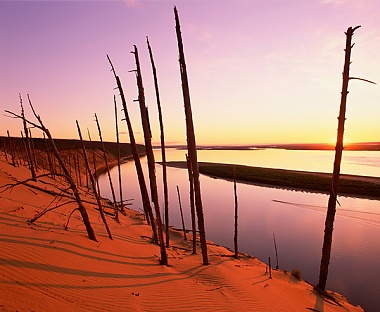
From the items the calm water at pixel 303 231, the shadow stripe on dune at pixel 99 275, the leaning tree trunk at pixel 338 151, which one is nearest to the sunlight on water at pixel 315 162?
the calm water at pixel 303 231

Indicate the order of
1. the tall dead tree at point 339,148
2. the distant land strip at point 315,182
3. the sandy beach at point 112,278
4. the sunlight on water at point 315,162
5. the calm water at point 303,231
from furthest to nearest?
the sunlight on water at point 315,162 < the distant land strip at point 315,182 < the calm water at point 303,231 < the tall dead tree at point 339,148 < the sandy beach at point 112,278

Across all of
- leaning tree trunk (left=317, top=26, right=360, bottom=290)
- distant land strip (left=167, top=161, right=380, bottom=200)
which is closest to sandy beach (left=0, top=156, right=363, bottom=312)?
leaning tree trunk (left=317, top=26, right=360, bottom=290)

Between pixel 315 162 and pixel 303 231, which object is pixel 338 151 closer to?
pixel 303 231

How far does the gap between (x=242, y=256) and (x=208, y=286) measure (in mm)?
6570

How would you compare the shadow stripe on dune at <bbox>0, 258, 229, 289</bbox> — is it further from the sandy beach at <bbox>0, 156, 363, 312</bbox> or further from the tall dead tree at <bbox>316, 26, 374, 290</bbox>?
the tall dead tree at <bbox>316, 26, 374, 290</bbox>

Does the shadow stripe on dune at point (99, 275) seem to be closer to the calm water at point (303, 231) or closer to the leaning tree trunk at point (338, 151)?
the leaning tree trunk at point (338, 151)

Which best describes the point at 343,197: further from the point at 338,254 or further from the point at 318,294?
the point at 318,294

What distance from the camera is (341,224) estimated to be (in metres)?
22.6

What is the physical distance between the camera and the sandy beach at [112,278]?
645 centimetres

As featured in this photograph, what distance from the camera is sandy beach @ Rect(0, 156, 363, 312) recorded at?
6449 mm

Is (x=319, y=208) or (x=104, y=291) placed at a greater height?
(x=104, y=291)

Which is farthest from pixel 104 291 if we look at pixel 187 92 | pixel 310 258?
pixel 310 258

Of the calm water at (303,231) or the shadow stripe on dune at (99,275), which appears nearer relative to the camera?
the shadow stripe on dune at (99,275)

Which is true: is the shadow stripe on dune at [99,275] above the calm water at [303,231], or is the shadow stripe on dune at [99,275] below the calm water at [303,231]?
above
